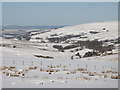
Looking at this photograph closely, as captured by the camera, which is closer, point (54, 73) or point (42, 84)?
point (42, 84)

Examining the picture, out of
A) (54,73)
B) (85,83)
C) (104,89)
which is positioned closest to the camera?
(104,89)

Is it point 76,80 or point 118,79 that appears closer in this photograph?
point 76,80

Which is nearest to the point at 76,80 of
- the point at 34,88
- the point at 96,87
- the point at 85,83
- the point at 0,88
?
the point at 85,83

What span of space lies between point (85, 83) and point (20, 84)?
2.51 metres

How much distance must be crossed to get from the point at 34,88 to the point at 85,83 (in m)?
2.27

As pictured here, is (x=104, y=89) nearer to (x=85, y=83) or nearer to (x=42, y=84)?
(x=85, y=83)

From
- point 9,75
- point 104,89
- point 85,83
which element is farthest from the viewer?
point 9,75

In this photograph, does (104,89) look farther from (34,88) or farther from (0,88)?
(0,88)

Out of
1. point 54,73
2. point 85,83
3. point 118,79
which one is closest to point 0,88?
point 85,83

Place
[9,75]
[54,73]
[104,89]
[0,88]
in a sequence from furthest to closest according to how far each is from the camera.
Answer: [54,73]
[9,75]
[104,89]
[0,88]

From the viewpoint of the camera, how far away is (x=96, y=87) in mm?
10703

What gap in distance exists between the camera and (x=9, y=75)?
12.6 metres

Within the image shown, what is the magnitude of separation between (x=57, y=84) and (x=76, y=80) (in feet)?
4.22

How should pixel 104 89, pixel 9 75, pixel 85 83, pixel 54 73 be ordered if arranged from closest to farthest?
1. pixel 104 89
2. pixel 85 83
3. pixel 9 75
4. pixel 54 73
